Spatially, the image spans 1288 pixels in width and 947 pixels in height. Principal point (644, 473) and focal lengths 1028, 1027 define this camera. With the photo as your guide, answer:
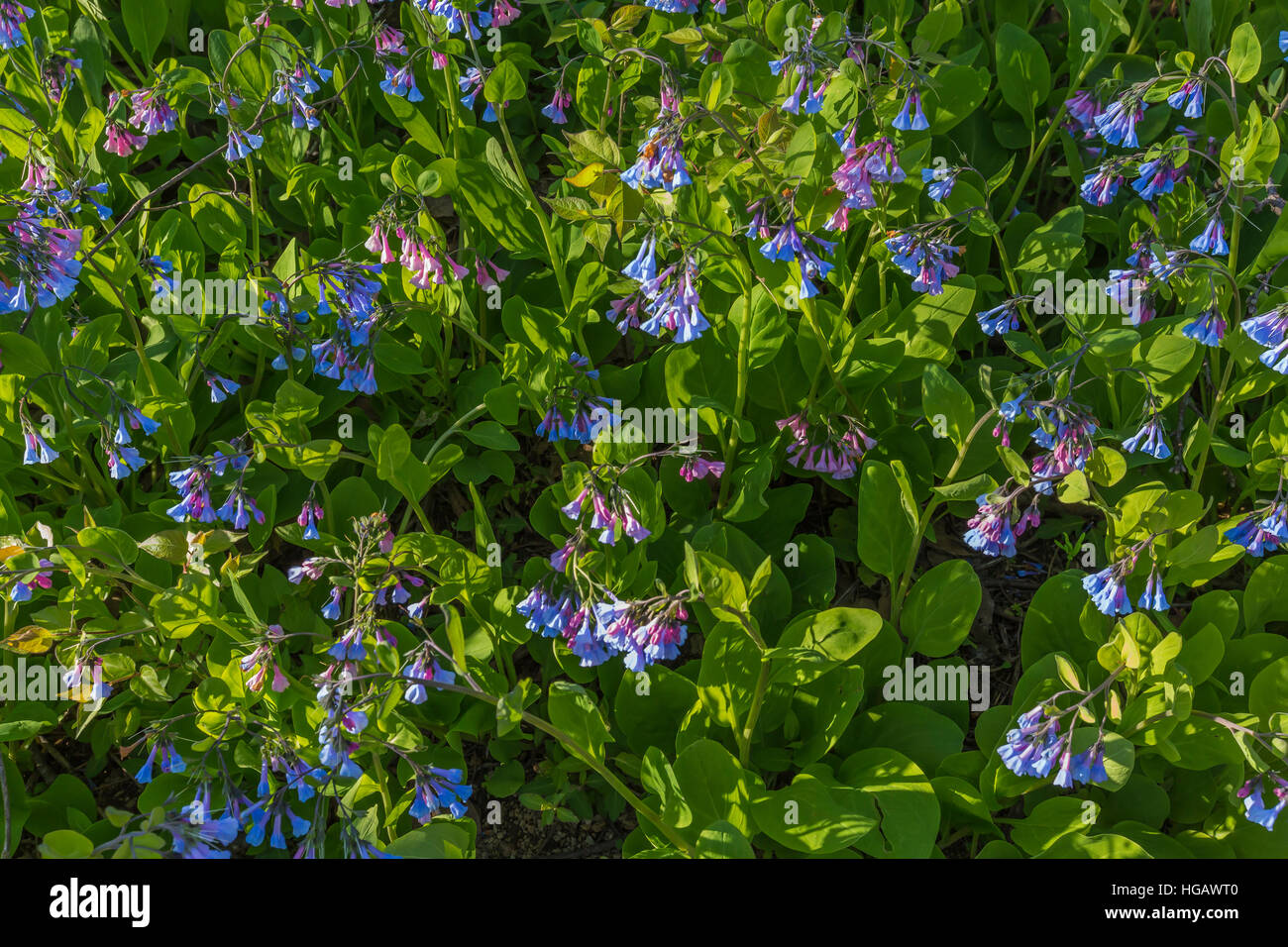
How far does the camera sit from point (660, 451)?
90.6 inches

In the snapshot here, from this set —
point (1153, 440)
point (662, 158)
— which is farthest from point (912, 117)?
point (1153, 440)

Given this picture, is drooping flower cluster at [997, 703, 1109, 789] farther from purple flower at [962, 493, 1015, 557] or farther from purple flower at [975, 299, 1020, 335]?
purple flower at [975, 299, 1020, 335]

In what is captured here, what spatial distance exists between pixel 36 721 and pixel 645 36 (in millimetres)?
1979

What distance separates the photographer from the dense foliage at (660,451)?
1.86 meters

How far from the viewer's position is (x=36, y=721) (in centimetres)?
206

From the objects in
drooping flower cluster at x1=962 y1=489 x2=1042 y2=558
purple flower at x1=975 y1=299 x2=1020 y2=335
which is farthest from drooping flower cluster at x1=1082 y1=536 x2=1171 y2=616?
purple flower at x1=975 y1=299 x2=1020 y2=335

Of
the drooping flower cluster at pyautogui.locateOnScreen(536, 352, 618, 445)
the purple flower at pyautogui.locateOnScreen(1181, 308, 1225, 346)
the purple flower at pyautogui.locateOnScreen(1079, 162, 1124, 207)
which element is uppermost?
the purple flower at pyautogui.locateOnScreen(1079, 162, 1124, 207)

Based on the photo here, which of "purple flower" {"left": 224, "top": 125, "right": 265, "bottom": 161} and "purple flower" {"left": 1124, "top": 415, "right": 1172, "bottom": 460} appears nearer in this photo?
"purple flower" {"left": 1124, "top": 415, "right": 1172, "bottom": 460}

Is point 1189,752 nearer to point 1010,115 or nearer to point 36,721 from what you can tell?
point 1010,115

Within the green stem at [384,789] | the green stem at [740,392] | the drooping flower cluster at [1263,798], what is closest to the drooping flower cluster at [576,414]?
the green stem at [740,392]

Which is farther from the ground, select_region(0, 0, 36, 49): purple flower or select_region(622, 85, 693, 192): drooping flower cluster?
select_region(0, 0, 36, 49): purple flower

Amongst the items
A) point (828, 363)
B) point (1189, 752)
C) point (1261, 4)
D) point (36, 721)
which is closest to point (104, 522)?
point (36, 721)

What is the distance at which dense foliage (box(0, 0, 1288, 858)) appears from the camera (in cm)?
186

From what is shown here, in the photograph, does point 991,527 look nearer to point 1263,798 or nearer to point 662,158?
point 1263,798
